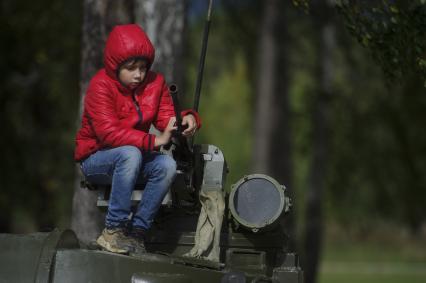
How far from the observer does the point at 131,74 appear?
25.7 ft

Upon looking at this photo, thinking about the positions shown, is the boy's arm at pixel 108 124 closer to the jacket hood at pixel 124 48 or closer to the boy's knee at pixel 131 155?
the boy's knee at pixel 131 155

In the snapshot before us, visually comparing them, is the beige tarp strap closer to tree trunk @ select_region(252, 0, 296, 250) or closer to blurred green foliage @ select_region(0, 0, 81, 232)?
blurred green foliage @ select_region(0, 0, 81, 232)

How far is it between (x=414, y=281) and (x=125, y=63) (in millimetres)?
29092

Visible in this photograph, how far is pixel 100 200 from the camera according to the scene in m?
8.01

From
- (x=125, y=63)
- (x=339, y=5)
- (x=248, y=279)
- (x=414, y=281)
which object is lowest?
(x=414, y=281)

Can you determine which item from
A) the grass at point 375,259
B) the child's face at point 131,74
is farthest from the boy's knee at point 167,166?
the grass at point 375,259

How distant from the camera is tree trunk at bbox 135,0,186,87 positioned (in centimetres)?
1209

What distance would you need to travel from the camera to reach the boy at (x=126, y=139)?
766 cm

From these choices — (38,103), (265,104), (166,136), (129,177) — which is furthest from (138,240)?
(38,103)

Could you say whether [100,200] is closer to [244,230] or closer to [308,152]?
[244,230]

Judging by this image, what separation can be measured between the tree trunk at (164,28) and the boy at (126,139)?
4.07 meters

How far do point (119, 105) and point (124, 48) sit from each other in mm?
375

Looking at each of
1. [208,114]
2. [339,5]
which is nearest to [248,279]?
[339,5]

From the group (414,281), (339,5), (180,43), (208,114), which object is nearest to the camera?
(339,5)
